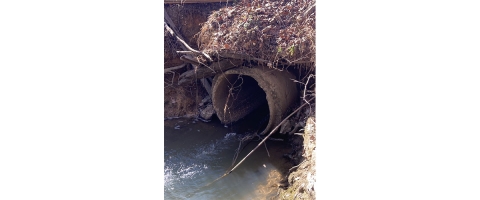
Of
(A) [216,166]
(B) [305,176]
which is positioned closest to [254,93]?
(A) [216,166]

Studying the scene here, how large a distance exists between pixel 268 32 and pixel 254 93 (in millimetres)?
2351

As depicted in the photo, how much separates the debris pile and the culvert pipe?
330 mm

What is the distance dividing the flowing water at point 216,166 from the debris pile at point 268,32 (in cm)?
174

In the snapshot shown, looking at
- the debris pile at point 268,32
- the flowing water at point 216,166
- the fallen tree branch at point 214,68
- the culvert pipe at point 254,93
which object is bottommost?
the flowing water at point 216,166

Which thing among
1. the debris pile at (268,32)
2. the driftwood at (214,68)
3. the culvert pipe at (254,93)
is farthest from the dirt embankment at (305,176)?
the driftwood at (214,68)

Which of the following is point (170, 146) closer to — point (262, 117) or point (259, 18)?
point (262, 117)

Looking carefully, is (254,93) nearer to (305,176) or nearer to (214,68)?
(214,68)

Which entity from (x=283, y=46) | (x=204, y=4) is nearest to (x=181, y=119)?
(x=204, y=4)

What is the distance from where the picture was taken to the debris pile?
Result: 18.7ft

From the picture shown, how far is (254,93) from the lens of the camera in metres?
8.12

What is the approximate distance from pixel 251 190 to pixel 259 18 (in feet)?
10.2

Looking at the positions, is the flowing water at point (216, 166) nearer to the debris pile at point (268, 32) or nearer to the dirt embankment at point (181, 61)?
the dirt embankment at point (181, 61)

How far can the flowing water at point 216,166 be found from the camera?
5.07m

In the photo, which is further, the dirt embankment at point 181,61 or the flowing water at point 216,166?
the dirt embankment at point 181,61
